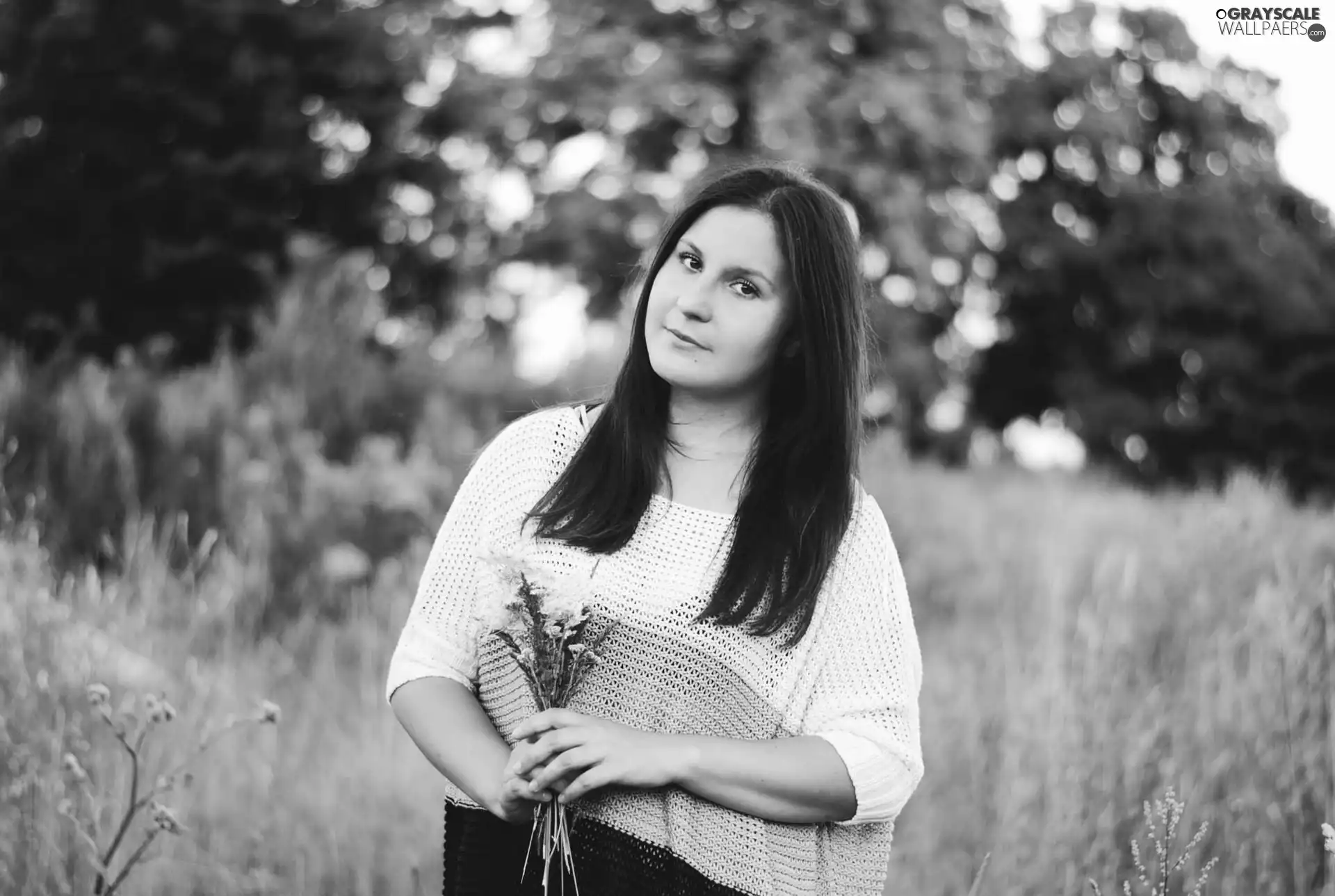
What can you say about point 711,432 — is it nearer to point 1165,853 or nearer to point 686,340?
point 686,340

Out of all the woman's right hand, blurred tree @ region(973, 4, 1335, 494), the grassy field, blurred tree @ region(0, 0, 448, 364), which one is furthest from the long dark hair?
blurred tree @ region(973, 4, 1335, 494)

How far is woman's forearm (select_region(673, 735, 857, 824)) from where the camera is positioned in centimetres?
175

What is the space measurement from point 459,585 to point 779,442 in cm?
56

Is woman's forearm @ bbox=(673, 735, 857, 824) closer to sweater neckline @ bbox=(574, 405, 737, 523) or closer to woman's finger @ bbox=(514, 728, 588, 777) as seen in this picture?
woman's finger @ bbox=(514, 728, 588, 777)

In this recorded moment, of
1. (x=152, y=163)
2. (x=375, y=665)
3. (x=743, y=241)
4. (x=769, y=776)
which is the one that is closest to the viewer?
(x=769, y=776)

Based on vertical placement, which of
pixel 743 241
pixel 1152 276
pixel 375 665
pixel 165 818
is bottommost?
pixel 1152 276

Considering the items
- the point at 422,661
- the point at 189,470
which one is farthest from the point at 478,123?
the point at 422,661

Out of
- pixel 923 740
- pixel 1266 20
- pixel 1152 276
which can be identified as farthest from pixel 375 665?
pixel 1152 276

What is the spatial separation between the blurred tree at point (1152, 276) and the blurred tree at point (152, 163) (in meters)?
10.2

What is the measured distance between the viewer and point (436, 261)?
1162cm

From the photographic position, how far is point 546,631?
1624mm

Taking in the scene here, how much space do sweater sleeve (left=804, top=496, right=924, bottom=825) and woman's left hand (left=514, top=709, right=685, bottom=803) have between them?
29cm

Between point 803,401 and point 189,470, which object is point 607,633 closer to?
point 803,401

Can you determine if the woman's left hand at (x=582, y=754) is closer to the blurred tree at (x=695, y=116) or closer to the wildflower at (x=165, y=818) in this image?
the wildflower at (x=165, y=818)
